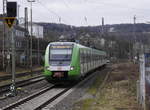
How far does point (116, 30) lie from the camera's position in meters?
82.6

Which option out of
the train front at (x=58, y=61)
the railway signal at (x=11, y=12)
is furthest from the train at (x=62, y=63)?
the railway signal at (x=11, y=12)

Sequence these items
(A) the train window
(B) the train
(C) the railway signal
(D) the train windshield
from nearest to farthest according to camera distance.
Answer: (C) the railway signal < (B) the train < (D) the train windshield < (A) the train window

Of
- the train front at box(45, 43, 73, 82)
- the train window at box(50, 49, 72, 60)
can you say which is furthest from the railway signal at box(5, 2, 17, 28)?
the train window at box(50, 49, 72, 60)

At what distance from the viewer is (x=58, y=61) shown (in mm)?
21938

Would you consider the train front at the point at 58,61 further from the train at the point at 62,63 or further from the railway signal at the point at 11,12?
the railway signal at the point at 11,12

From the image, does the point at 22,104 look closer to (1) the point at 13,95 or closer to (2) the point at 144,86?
(1) the point at 13,95

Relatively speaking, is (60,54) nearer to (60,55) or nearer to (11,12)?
(60,55)

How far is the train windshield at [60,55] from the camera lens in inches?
862

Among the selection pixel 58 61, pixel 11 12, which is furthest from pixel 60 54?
pixel 11 12

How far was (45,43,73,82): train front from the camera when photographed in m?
21.6

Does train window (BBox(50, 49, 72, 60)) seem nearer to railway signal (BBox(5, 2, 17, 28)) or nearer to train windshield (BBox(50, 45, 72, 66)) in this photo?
train windshield (BBox(50, 45, 72, 66))

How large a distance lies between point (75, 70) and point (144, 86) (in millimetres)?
12407

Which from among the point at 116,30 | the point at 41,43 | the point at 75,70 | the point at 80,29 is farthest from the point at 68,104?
the point at 116,30

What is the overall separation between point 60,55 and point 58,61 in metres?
0.55
